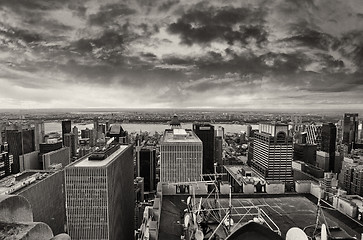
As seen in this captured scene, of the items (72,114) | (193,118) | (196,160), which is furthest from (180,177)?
(72,114)

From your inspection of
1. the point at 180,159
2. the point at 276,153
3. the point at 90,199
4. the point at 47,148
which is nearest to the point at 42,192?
the point at 90,199

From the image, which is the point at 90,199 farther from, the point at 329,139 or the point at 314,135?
the point at 314,135

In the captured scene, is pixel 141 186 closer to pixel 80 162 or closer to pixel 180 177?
pixel 180 177

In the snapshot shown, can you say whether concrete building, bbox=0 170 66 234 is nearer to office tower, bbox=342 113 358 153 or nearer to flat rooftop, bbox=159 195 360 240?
flat rooftop, bbox=159 195 360 240

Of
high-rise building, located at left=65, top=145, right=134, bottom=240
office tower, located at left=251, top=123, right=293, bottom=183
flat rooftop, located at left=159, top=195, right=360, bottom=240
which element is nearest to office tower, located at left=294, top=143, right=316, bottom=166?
office tower, located at left=251, top=123, right=293, bottom=183

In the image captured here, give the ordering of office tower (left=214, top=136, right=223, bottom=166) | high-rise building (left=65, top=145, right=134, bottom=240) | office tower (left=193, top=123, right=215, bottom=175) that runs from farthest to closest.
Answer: office tower (left=214, top=136, right=223, bottom=166), office tower (left=193, top=123, right=215, bottom=175), high-rise building (left=65, top=145, right=134, bottom=240)

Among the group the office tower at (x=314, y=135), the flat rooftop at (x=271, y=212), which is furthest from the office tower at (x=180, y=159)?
the office tower at (x=314, y=135)

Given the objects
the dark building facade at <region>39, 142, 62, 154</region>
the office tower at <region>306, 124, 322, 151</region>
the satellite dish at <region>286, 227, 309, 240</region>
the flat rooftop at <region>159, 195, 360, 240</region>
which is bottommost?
the dark building facade at <region>39, 142, 62, 154</region>
